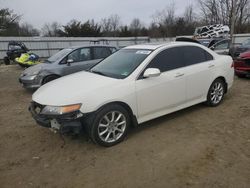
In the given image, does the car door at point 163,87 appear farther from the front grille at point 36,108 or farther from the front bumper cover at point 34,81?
the front bumper cover at point 34,81


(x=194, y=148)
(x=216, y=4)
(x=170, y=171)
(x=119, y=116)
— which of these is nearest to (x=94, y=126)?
(x=119, y=116)

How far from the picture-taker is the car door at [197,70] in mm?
5137

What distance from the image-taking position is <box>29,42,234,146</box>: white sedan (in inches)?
150

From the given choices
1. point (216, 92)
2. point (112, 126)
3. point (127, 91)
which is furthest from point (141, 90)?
point (216, 92)

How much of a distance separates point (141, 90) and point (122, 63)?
83 centimetres

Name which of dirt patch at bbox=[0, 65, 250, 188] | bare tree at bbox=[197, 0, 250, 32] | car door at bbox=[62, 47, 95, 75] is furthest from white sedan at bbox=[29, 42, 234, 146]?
bare tree at bbox=[197, 0, 250, 32]

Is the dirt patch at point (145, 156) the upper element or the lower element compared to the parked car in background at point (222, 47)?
lower

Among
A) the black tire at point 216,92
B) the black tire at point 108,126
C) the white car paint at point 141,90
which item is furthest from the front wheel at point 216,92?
the black tire at point 108,126

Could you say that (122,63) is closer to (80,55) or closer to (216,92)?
(216,92)

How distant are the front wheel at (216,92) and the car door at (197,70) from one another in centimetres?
20

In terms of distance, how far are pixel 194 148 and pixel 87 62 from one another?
554cm

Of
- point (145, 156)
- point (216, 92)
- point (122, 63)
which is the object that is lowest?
point (145, 156)

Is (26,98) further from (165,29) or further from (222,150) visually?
(165,29)

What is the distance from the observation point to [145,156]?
12.3 feet
